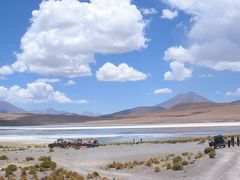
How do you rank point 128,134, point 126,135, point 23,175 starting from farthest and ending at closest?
point 128,134, point 126,135, point 23,175

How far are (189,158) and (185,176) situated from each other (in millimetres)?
8013

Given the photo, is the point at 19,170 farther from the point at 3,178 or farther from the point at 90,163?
the point at 90,163

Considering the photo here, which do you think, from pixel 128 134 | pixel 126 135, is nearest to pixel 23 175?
pixel 126 135

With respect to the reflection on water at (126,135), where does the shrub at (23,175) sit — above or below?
below

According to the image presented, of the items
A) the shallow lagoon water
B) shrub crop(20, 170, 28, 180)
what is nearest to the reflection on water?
the shallow lagoon water

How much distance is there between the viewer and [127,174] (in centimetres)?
3231

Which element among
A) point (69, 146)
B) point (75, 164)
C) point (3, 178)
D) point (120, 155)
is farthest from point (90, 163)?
point (69, 146)

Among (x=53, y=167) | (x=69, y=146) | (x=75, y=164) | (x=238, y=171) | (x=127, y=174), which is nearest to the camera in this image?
(x=238, y=171)

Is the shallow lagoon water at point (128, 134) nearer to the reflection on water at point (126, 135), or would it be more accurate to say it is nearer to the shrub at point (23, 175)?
the reflection on water at point (126, 135)

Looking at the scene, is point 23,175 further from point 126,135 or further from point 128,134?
point 128,134

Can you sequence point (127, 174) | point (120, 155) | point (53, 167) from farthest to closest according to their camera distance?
1. point (120, 155)
2. point (53, 167)
3. point (127, 174)

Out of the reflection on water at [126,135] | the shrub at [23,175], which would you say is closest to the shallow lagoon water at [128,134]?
the reflection on water at [126,135]

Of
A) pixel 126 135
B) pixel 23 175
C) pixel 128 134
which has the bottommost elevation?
pixel 23 175

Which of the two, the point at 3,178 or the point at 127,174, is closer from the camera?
the point at 3,178
